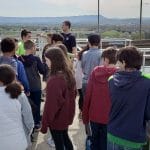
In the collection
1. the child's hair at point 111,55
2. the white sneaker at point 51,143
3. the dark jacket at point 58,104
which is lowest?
the white sneaker at point 51,143

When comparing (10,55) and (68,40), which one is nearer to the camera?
(10,55)

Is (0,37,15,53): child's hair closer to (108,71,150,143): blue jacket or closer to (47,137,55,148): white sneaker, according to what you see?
(47,137,55,148): white sneaker

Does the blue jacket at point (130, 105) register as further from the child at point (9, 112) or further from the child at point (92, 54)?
the child at point (92, 54)

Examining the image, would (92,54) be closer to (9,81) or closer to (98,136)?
(98,136)

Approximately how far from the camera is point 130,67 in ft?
10.6

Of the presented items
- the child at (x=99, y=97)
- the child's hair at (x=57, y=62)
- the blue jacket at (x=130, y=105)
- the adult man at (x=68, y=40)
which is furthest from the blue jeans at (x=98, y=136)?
the adult man at (x=68, y=40)

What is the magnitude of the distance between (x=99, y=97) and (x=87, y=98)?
14 centimetres

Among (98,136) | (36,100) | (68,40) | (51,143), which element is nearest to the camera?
(98,136)

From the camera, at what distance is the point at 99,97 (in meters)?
4.25

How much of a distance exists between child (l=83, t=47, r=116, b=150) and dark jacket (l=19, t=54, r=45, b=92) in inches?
59.8

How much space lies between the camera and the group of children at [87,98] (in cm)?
326

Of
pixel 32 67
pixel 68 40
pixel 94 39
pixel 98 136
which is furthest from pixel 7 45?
pixel 68 40

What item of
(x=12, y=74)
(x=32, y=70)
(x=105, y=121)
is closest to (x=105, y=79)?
(x=105, y=121)

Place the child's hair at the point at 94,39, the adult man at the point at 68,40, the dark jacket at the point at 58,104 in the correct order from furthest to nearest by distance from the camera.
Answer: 1. the adult man at the point at 68,40
2. the child's hair at the point at 94,39
3. the dark jacket at the point at 58,104
